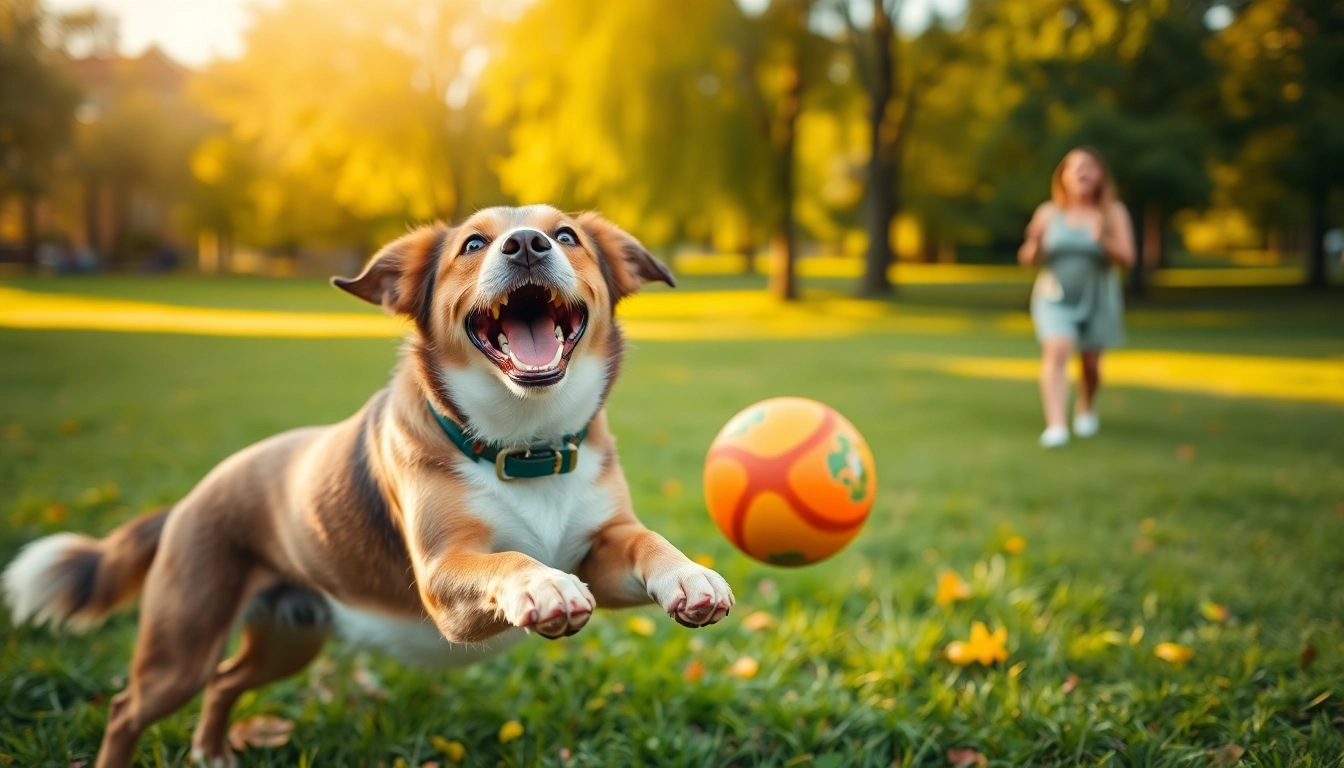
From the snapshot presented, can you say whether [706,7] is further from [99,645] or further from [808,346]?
[99,645]

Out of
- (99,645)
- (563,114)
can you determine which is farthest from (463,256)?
(563,114)

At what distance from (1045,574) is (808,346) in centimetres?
1124

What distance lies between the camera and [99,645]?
11.9ft

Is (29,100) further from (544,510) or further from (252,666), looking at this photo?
(544,510)

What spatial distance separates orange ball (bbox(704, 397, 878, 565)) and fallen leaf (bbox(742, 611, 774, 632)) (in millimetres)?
726

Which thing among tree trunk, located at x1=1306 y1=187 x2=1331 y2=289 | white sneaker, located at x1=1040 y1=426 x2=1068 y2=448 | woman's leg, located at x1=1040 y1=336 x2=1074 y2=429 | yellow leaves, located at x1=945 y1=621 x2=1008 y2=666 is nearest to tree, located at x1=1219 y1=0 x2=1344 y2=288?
tree trunk, located at x1=1306 y1=187 x2=1331 y2=289

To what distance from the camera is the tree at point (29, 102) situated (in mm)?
28844

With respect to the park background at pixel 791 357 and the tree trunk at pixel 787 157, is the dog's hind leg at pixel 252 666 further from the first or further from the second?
the tree trunk at pixel 787 157

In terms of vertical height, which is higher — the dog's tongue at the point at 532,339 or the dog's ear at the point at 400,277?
the dog's ear at the point at 400,277

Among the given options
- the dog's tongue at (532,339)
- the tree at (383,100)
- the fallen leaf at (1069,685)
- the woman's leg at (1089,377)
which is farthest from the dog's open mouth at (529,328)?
the tree at (383,100)

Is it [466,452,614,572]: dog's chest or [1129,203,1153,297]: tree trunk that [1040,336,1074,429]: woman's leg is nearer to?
[466,452,614,572]: dog's chest

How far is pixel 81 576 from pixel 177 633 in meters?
0.63

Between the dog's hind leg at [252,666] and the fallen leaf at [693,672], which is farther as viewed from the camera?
the fallen leaf at [693,672]

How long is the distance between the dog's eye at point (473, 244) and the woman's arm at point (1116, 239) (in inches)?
257
